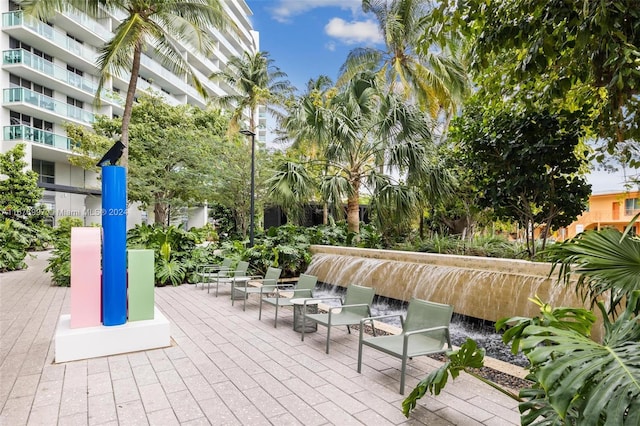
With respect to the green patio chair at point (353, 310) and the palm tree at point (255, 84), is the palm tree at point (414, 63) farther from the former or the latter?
the green patio chair at point (353, 310)

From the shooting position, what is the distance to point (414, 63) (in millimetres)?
17297

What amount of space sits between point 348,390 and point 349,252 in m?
6.81

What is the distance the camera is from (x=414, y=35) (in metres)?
16.9

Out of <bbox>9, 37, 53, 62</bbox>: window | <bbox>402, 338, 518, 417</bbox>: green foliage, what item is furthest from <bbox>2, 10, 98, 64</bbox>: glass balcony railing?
<bbox>402, 338, 518, 417</bbox>: green foliage

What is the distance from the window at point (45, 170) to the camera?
25766 millimetres

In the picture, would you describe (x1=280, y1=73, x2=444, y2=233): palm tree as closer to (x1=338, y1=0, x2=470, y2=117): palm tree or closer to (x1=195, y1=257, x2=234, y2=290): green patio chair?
(x1=195, y1=257, x2=234, y2=290): green patio chair

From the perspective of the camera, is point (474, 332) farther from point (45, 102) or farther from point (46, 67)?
point (46, 67)

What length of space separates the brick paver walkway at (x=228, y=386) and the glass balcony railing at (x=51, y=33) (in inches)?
919

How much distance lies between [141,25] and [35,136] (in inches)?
671

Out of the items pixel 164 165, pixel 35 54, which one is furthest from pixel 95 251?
pixel 35 54

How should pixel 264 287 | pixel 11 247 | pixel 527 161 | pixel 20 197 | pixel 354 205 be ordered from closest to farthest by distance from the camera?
pixel 527 161 < pixel 264 287 < pixel 354 205 < pixel 11 247 < pixel 20 197

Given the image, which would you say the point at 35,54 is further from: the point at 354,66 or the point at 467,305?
the point at 467,305

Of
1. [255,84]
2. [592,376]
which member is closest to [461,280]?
[592,376]

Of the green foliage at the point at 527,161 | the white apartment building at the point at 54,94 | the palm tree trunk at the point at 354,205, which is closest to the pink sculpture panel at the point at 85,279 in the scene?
the green foliage at the point at 527,161
